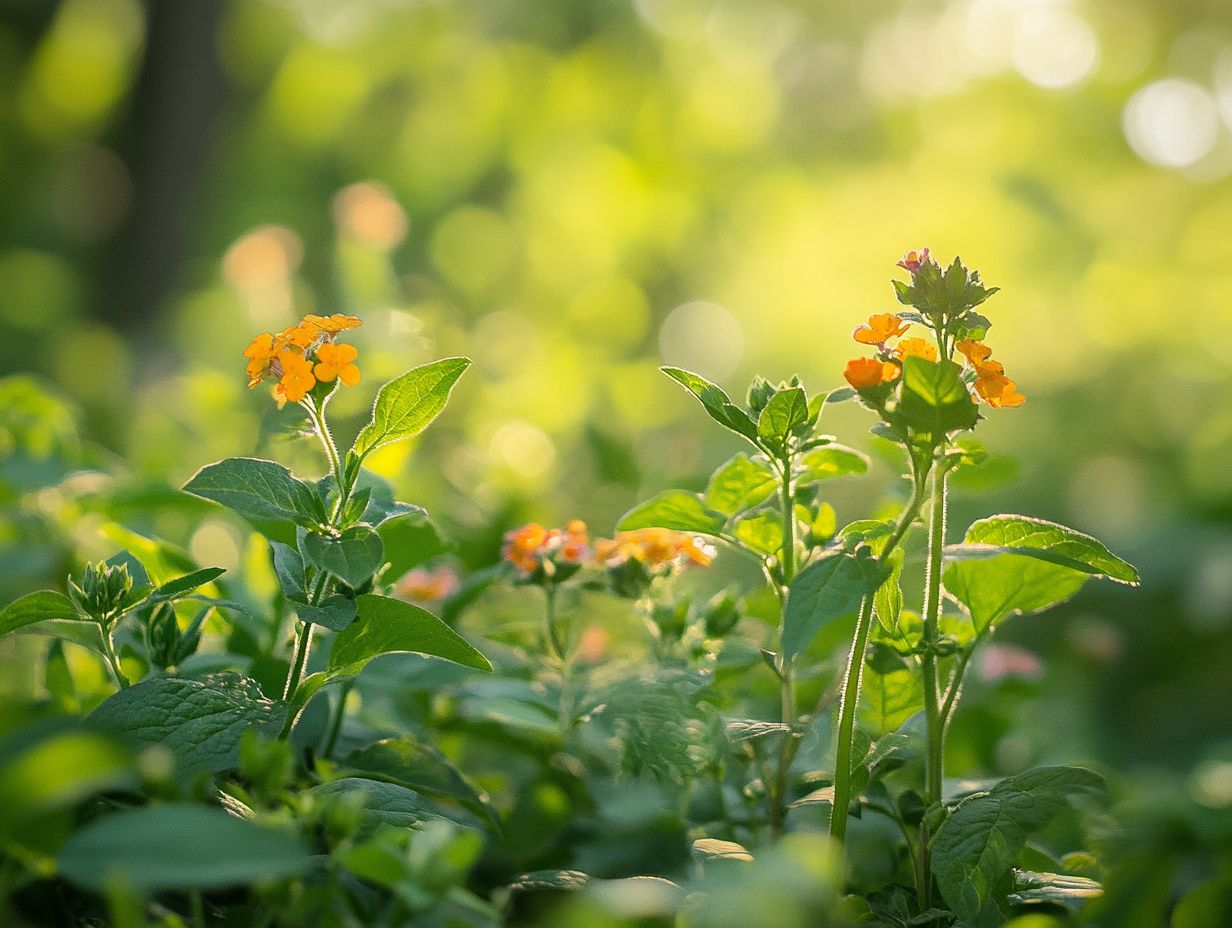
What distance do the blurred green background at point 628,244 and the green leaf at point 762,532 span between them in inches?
7.4

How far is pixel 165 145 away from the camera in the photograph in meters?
3.96

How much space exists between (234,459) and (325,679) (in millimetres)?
146

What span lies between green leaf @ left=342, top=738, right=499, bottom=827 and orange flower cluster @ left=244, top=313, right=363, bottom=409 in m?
0.25

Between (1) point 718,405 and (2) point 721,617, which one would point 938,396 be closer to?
(1) point 718,405

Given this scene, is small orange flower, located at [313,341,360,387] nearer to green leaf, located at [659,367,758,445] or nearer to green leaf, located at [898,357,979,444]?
green leaf, located at [659,367,758,445]

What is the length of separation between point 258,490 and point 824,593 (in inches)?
13.5

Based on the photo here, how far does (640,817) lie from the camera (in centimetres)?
Result: 73

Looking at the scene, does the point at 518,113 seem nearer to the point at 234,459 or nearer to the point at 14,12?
the point at 14,12

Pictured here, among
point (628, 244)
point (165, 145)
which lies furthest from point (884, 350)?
point (165, 145)

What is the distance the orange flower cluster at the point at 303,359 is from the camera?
0.66 meters

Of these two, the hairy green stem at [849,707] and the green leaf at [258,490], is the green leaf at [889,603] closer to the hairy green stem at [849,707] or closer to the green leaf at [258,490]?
the hairy green stem at [849,707]

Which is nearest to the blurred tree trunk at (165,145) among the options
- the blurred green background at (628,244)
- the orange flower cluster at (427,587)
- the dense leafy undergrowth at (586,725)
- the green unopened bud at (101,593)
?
the blurred green background at (628,244)

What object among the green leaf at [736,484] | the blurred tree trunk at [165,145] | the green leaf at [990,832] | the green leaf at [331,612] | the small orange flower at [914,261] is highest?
the blurred tree trunk at [165,145]

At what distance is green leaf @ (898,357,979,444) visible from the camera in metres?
0.59
